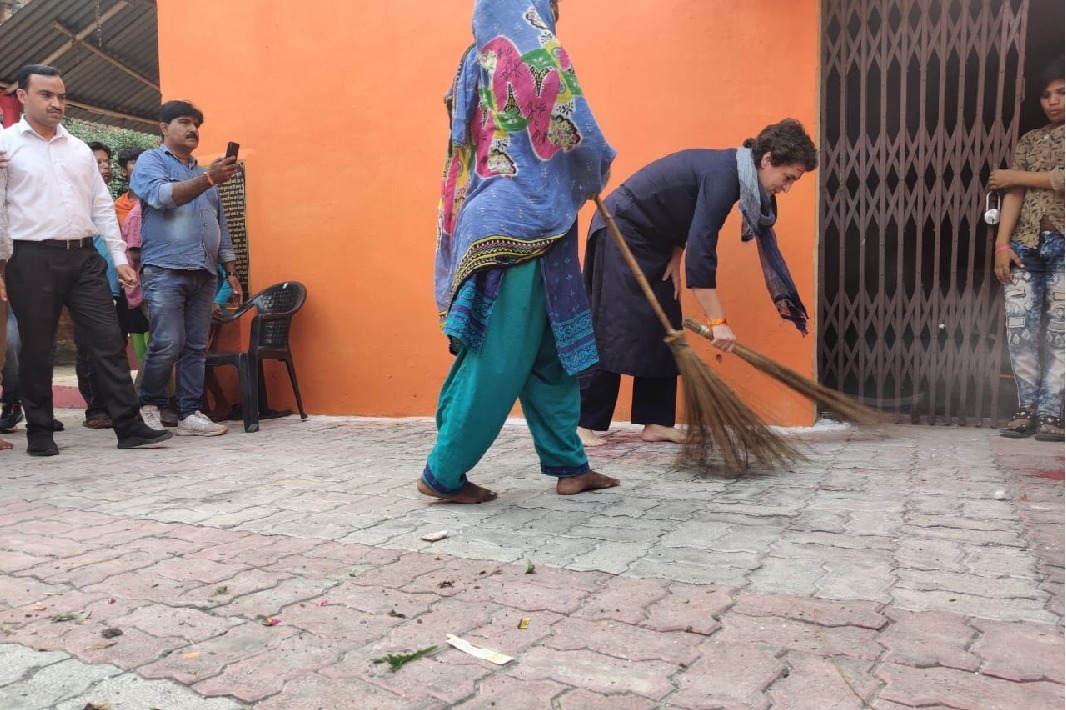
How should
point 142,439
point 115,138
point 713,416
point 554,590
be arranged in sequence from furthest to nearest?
point 115,138 < point 142,439 < point 713,416 < point 554,590

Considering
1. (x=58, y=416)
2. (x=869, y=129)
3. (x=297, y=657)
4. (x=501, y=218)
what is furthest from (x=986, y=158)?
(x=58, y=416)

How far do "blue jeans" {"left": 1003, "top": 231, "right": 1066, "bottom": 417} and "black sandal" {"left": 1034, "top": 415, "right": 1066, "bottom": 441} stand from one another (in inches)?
2.3

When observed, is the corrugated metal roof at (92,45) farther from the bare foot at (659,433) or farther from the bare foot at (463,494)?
the bare foot at (463,494)

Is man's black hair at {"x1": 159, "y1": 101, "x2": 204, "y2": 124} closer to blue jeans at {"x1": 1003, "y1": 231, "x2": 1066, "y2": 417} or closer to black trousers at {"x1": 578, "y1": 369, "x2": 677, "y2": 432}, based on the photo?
black trousers at {"x1": 578, "y1": 369, "x2": 677, "y2": 432}

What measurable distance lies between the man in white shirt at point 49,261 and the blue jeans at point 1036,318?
4.55 metres

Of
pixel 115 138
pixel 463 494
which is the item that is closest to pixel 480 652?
pixel 463 494

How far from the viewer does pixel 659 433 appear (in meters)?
4.29

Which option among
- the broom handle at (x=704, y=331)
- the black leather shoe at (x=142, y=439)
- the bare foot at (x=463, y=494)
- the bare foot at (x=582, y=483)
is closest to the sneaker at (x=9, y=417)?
the black leather shoe at (x=142, y=439)

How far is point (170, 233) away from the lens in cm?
504

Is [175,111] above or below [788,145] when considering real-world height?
above

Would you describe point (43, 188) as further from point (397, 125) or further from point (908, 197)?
point (908, 197)

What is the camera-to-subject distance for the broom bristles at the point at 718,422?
10.9 ft

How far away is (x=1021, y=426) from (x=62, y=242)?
4952mm

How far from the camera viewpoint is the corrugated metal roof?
8.22 metres
